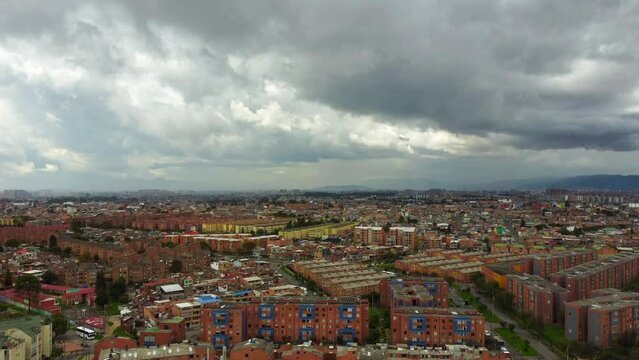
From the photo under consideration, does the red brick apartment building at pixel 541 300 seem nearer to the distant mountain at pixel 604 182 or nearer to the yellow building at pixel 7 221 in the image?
the yellow building at pixel 7 221

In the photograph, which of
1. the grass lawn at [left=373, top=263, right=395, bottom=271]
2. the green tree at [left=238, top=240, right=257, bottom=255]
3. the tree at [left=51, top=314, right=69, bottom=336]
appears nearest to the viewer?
the tree at [left=51, top=314, right=69, bottom=336]

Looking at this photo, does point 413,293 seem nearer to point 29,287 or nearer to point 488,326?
point 488,326

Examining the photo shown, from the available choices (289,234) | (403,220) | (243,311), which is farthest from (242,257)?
(403,220)

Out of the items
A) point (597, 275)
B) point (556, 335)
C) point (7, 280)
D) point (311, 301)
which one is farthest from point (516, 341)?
point (7, 280)

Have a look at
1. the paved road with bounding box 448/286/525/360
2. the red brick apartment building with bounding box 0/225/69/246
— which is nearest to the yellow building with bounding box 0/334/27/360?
the paved road with bounding box 448/286/525/360

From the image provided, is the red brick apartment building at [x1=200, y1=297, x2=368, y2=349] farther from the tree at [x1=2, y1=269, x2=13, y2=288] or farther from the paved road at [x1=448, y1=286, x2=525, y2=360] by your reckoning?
the tree at [x1=2, y1=269, x2=13, y2=288]

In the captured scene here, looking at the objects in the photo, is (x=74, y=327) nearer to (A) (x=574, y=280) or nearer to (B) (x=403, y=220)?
(A) (x=574, y=280)
